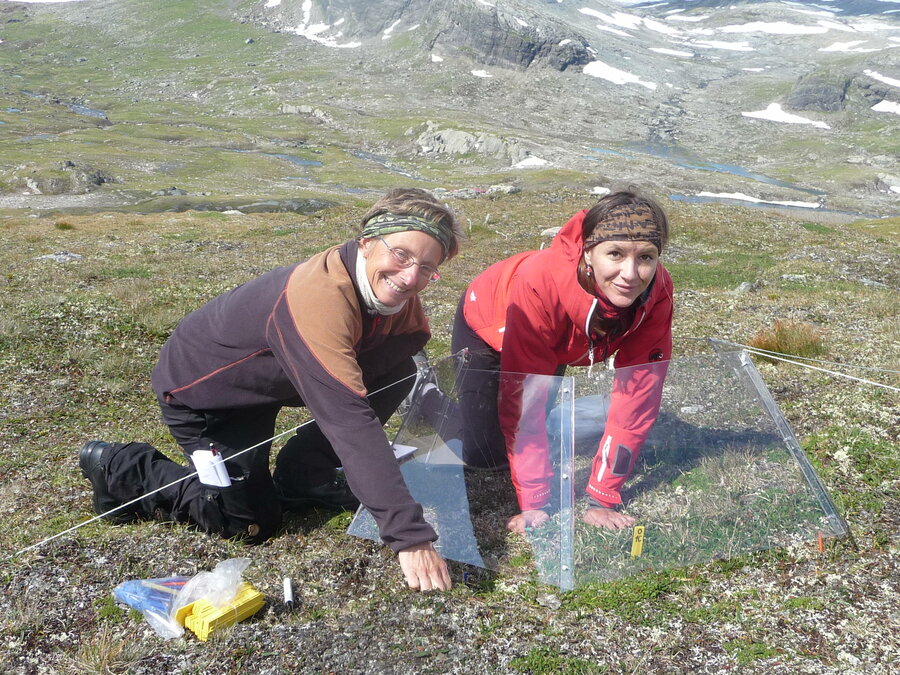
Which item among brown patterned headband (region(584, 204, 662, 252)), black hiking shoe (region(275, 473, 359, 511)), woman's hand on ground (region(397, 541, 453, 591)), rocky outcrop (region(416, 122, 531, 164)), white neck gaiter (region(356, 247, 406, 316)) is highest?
brown patterned headband (region(584, 204, 662, 252))

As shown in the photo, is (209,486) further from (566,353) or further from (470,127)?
(470,127)

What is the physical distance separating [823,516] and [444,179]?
8516cm

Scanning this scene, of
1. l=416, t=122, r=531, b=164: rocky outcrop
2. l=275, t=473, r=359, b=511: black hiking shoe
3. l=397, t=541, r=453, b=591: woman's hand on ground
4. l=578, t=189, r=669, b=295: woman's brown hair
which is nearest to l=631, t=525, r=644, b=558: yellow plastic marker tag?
l=397, t=541, r=453, b=591: woman's hand on ground

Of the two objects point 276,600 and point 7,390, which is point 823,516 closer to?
point 276,600

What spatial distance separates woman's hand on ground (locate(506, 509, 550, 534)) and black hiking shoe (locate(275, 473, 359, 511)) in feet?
4.72

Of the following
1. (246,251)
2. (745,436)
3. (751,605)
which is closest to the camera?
(751,605)

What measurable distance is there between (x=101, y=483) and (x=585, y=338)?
4.20 m

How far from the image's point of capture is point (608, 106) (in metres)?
169

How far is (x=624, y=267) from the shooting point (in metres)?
4.52

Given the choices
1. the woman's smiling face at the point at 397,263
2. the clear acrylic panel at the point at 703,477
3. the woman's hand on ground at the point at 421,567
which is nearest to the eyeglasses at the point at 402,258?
the woman's smiling face at the point at 397,263

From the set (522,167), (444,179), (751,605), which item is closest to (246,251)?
(751,605)

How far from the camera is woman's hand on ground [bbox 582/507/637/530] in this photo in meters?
4.65

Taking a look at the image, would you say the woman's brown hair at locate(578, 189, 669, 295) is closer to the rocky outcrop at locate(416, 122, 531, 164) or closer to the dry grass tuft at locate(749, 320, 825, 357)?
the dry grass tuft at locate(749, 320, 825, 357)

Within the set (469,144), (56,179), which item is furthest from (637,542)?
(469,144)
